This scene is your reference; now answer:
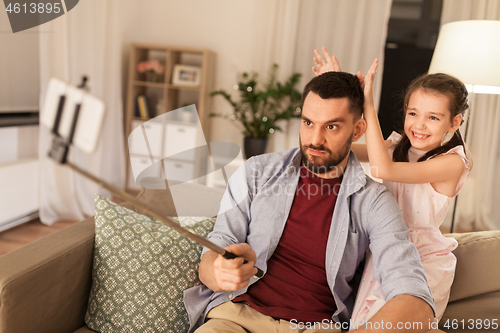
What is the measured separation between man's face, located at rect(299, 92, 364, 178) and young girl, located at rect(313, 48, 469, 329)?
0.30ft

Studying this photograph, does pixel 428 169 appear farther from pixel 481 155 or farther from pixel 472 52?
pixel 481 155

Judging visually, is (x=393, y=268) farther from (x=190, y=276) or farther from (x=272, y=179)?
(x=190, y=276)

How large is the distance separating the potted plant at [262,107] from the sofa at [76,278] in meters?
2.66

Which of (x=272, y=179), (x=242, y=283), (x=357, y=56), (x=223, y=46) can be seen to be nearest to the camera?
(x=242, y=283)

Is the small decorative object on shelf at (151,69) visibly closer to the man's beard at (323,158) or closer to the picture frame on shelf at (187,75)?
the picture frame on shelf at (187,75)

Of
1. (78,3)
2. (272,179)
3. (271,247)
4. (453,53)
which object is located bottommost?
(271,247)

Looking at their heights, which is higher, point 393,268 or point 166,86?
point 166,86

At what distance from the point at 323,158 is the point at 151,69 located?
3.46 metres

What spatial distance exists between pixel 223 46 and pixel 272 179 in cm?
357

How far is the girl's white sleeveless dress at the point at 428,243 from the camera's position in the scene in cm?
119

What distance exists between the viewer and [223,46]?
4566 mm

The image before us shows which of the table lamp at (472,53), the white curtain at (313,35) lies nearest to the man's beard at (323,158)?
the table lamp at (472,53)

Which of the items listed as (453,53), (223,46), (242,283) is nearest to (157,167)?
(242,283)

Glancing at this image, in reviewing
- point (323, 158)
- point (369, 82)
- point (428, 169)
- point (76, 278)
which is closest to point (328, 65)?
point (369, 82)
